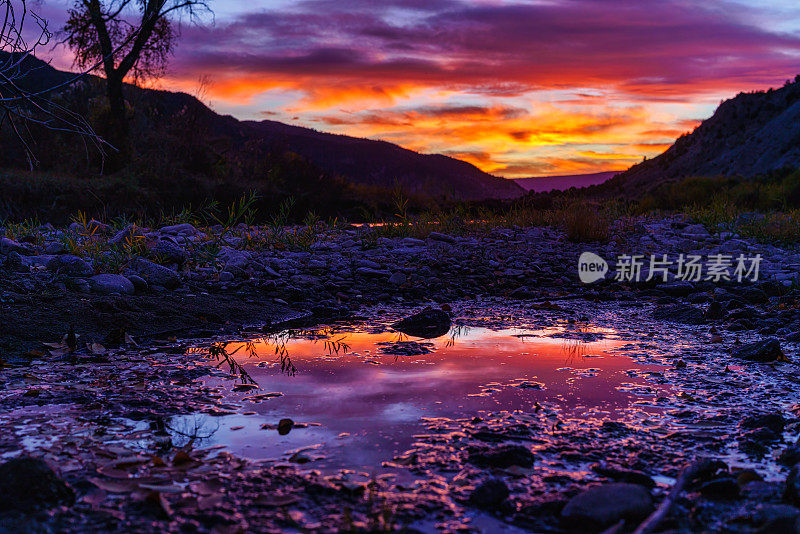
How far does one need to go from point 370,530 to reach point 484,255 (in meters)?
5.58

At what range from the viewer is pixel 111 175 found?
1598 centimetres

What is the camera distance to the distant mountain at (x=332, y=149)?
17.4 metres

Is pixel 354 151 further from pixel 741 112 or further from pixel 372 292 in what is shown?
pixel 372 292

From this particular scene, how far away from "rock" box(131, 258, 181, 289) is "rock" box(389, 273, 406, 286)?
6.09 ft

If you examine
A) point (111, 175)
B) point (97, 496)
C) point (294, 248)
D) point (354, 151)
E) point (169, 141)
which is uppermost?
point (354, 151)

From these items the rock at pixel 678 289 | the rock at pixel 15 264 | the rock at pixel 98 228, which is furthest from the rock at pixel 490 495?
the rock at pixel 98 228

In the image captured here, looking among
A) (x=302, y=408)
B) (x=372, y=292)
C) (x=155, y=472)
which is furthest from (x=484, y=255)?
(x=155, y=472)

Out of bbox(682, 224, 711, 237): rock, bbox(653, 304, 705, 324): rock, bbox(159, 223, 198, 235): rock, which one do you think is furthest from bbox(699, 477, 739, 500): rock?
bbox(682, 224, 711, 237): rock

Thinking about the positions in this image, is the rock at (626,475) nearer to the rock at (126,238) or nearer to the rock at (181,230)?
the rock at (126,238)

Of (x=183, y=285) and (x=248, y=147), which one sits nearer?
(x=183, y=285)

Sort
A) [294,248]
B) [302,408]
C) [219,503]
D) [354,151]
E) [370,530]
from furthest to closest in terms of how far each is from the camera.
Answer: [354,151]
[294,248]
[302,408]
[219,503]
[370,530]

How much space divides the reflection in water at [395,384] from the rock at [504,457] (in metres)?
0.25

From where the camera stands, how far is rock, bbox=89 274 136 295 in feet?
14.4

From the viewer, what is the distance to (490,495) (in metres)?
1.71
